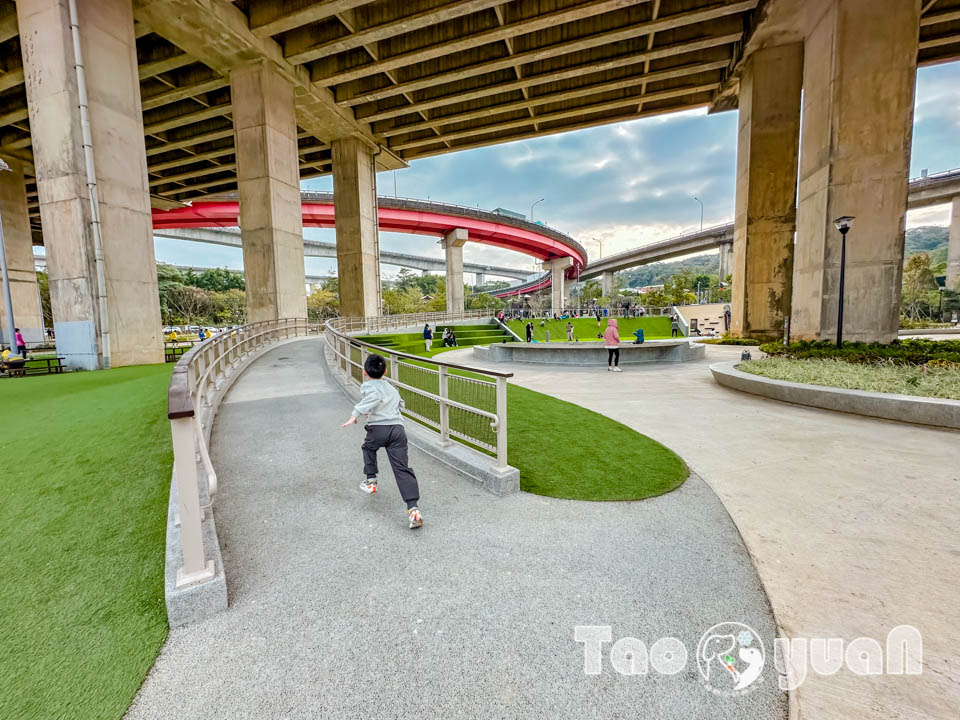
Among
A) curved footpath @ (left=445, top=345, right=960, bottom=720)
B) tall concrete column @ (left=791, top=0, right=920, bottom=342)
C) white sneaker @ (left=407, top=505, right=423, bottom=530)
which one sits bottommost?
curved footpath @ (left=445, top=345, right=960, bottom=720)

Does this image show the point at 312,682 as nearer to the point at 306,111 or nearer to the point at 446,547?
the point at 446,547

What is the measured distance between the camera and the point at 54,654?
6.99 ft

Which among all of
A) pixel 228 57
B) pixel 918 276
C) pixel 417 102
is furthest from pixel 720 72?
pixel 918 276

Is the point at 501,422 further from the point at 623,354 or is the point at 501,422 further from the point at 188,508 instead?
the point at 623,354

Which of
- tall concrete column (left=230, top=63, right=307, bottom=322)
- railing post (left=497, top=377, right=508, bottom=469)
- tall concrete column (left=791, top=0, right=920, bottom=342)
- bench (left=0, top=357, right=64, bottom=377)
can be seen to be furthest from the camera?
tall concrete column (left=230, top=63, right=307, bottom=322)

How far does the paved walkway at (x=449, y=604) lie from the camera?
1.93m

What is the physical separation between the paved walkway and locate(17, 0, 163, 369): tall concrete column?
48.2 ft

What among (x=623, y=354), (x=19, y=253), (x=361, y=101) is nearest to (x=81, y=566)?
(x=623, y=354)

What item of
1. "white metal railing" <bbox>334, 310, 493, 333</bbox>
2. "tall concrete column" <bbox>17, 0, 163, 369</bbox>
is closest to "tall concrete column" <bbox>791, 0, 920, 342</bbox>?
"white metal railing" <bbox>334, 310, 493, 333</bbox>

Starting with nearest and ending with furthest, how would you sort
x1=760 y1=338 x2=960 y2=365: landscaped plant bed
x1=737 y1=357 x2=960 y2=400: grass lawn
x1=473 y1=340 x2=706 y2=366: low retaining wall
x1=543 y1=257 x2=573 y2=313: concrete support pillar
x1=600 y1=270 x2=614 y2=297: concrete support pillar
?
x1=737 y1=357 x2=960 y2=400: grass lawn, x1=760 y1=338 x2=960 y2=365: landscaped plant bed, x1=473 y1=340 x2=706 y2=366: low retaining wall, x1=543 y1=257 x2=573 y2=313: concrete support pillar, x1=600 y1=270 x2=614 y2=297: concrete support pillar

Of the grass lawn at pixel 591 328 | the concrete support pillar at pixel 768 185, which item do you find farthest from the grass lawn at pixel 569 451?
the grass lawn at pixel 591 328

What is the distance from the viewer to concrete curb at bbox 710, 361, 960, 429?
616 cm

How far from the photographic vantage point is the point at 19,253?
29.1 meters

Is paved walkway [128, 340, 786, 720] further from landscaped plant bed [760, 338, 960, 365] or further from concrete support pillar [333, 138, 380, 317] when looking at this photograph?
concrete support pillar [333, 138, 380, 317]
